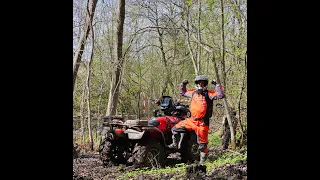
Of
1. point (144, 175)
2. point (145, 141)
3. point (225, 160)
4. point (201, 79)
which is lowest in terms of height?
point (144, 175)

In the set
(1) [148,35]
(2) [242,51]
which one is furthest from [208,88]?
(1) [148,35]

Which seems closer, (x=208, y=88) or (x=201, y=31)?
(x=208, y=88)

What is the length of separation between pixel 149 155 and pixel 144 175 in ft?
0.71

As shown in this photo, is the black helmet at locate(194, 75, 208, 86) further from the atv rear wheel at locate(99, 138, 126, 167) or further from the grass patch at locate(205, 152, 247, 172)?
the atv rear wheel at locate(99, 138, 126, 167)

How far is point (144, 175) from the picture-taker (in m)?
3.76

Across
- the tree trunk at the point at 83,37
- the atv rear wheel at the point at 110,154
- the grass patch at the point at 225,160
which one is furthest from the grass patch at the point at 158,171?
the tree trunk at the point at 83,37

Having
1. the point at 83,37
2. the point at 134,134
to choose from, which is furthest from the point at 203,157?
the point at 83,37

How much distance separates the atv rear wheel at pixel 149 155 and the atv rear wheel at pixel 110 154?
0.20 meters

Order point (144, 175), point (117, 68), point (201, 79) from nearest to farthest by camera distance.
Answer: point (144, 175) → point (201, 79) → point (117, 68)

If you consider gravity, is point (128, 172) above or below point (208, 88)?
below

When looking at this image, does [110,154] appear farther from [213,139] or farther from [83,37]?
[83,37]
